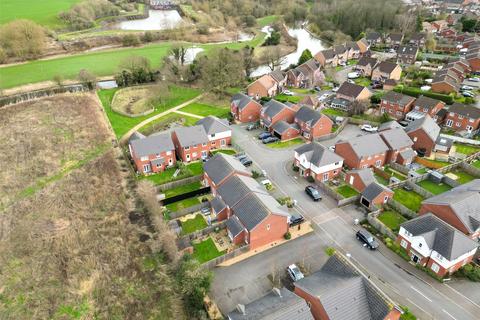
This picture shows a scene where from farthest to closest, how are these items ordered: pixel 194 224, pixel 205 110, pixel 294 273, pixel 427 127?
1. pixel 205 110
2. pixel 427 127
3. pixel 194 224
4. pixel 294 273

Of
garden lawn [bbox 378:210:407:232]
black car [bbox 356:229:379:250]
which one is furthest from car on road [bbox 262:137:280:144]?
black car [bbox 356:229:379:250]

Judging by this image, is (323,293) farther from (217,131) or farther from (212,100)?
(212,100)

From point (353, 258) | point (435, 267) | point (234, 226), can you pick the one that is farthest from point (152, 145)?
point (435, 267)

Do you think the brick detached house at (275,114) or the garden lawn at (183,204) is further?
the brick detached house at (275,114)

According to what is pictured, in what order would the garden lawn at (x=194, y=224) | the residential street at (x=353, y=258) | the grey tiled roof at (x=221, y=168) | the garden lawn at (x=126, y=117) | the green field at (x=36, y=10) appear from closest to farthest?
1. the residential street at (x=353, y=258)
2. the garden lawn at (x=194, y=224)
3. the grey tiled roof at (x=221, y=168)
4. the garden lawn at (x=126, y=117)
5. the green field at (x=36, y=10)

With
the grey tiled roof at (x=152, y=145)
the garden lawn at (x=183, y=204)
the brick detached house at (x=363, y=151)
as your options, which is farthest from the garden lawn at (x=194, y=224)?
the brick detached house at (x=363, y=151)

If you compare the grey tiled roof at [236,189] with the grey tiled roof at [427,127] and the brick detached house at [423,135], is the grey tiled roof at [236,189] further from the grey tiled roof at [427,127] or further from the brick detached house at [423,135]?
the grey tiled roof at [427,127]

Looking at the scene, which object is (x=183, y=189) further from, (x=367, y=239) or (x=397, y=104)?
(x=397, y=104)
